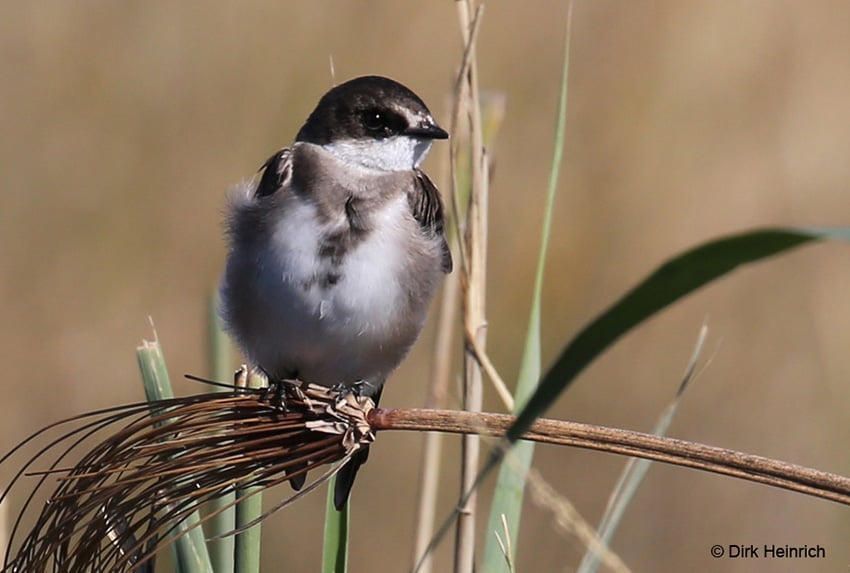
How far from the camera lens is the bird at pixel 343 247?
2.52m

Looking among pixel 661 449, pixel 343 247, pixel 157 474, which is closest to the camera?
pixel 661 449

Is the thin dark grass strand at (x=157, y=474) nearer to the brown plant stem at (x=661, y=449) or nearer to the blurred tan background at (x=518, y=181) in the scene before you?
the brown plant stem at (x=661, y=449)

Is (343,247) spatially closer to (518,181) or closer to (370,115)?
(370,115)

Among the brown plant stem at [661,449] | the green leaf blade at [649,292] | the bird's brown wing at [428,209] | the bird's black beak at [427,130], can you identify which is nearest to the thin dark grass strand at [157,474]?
the brown plant stem at [661,449]

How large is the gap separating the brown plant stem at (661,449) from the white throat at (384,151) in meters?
1.33

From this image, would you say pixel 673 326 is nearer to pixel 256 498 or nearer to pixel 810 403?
pixel 810 403

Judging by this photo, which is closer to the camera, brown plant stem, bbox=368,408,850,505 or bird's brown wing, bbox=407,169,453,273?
brown plant stem, bbox=368,408,850,505

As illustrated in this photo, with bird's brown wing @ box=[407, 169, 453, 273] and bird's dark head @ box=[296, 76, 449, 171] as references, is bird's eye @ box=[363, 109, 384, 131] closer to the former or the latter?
bird's dark head @ box=[296, 76, 449, 171]

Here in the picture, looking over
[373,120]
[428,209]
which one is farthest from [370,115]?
[428,209]

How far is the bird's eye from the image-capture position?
2859 millimetres

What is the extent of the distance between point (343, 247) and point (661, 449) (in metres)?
1.23

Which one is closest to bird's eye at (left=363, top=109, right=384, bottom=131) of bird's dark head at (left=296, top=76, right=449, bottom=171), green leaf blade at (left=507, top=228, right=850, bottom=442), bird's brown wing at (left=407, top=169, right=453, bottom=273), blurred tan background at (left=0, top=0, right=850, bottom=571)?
bird's dark head at (left=296, top=76, right=449, bottom=171)

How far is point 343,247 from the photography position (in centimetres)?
Answer: 252

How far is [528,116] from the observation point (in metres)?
4.40
